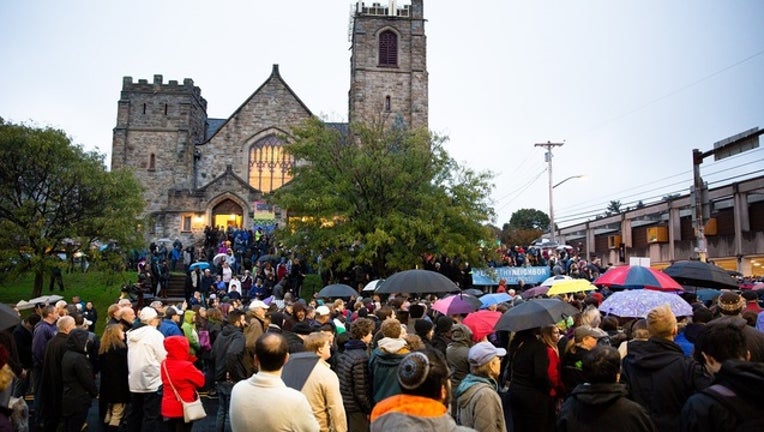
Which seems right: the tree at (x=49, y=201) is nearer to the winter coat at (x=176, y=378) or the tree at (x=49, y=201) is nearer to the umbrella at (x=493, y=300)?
the umbrella at (x=493, y=300)

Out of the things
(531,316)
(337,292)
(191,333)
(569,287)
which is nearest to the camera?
(531,316)

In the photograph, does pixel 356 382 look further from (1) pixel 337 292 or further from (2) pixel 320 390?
(1) pixel 337 292

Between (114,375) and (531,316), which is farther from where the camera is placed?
(114,375)

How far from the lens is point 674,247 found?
3425 cm

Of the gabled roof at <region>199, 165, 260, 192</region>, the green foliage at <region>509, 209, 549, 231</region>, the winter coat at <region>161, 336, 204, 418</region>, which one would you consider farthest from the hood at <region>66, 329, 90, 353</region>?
the green foliage at <region>509, 209, 549, 231</region>

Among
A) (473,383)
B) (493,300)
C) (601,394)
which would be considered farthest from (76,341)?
(493,300)

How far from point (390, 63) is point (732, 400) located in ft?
137

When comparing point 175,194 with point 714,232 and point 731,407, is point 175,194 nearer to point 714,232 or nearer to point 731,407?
point 714,232

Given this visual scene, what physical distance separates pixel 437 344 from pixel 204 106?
48178 mm

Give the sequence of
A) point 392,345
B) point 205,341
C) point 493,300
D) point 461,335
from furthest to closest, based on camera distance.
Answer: point 493,300
point 205,341
point 461,335
point 392,345

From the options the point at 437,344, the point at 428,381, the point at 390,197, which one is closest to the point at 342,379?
the point at 437,344

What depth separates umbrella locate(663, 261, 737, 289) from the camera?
911 cm

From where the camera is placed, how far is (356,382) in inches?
220

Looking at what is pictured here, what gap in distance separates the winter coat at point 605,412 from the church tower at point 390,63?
126ft
